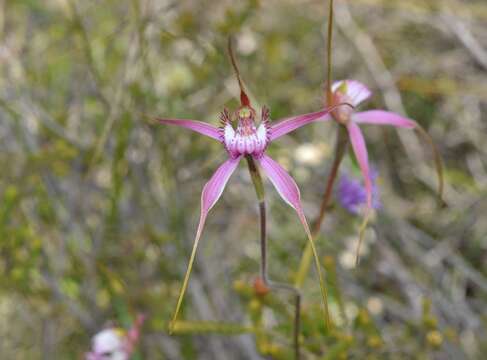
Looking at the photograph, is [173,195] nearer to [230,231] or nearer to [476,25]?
[230,231]

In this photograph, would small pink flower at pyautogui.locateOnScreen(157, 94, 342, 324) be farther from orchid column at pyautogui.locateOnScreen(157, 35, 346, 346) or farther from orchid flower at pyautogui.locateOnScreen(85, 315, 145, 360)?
orchid flower at pyautogui.locateOnScreen(85, 315, 145, 360)

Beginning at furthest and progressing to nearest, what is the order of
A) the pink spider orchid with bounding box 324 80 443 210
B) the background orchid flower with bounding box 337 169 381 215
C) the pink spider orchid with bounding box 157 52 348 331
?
the background orchid flower with bounding box 337 169 381 215 < the pink spider orchid with bounding box 324 80 443 210 < the pink spider orchid with bounding box 157 52 348 331

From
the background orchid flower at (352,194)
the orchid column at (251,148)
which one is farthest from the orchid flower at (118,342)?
the orchid column at (251,148)

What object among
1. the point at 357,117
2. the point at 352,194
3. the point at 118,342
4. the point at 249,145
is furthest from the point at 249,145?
the point at 118,342

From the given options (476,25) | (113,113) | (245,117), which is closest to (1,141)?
(113,113)

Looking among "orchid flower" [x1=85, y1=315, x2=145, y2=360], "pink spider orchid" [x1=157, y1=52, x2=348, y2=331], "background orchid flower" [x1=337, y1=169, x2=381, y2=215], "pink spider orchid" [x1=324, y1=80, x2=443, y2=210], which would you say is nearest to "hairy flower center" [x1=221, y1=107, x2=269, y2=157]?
"pink spider orchid" [x1=157, y1=52, x2=348, y2=331]

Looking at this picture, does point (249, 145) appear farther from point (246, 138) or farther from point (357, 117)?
point (357, 117)

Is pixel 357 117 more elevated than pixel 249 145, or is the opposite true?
pixel 357 117

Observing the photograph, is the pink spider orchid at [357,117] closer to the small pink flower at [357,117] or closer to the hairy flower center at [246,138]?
the small pink flower at [357,117]
